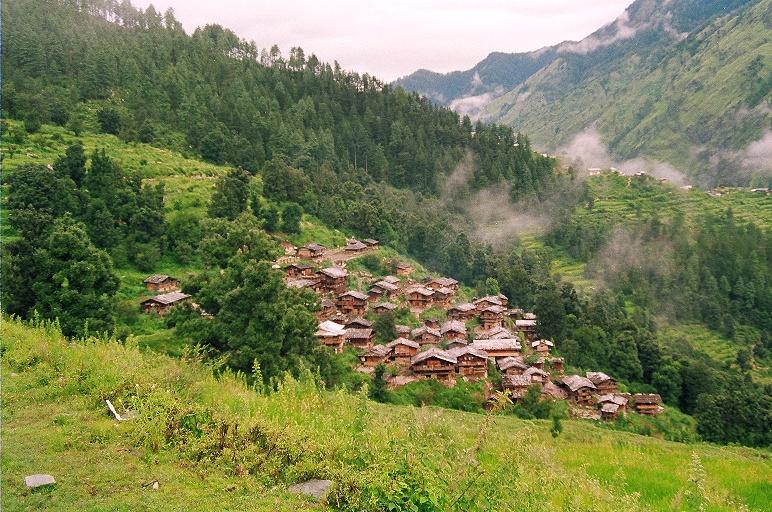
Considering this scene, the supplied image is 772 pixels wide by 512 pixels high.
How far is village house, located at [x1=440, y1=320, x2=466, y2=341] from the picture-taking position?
45.7 metres

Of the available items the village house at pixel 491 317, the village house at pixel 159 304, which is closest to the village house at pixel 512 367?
the village house at pixel 491 317

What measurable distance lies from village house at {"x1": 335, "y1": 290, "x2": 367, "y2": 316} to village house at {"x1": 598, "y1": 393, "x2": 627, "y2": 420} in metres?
21.5

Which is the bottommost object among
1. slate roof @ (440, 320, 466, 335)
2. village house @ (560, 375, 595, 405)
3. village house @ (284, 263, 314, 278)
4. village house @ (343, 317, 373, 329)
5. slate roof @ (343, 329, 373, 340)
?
village house @ (560, 375, 595, 405)

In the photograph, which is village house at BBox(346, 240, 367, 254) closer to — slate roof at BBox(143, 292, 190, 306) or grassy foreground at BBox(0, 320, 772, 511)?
slate roof at BBox(143, 292, 190, 306)

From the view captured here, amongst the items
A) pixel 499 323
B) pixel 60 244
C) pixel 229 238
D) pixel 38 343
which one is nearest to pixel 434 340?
pixel 499 323

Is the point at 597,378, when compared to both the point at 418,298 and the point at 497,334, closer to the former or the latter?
the point at 497,334

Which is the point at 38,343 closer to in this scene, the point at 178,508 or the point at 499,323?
the point at 178,508

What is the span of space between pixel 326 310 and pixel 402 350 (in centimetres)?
847

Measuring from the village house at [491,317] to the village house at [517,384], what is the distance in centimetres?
1226

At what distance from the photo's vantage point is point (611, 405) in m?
39.0

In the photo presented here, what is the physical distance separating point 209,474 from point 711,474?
915cm

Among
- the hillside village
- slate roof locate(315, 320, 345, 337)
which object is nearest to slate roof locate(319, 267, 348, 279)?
the hillside village

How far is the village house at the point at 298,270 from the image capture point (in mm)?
49375

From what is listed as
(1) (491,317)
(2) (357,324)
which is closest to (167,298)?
(2) (357,324)
